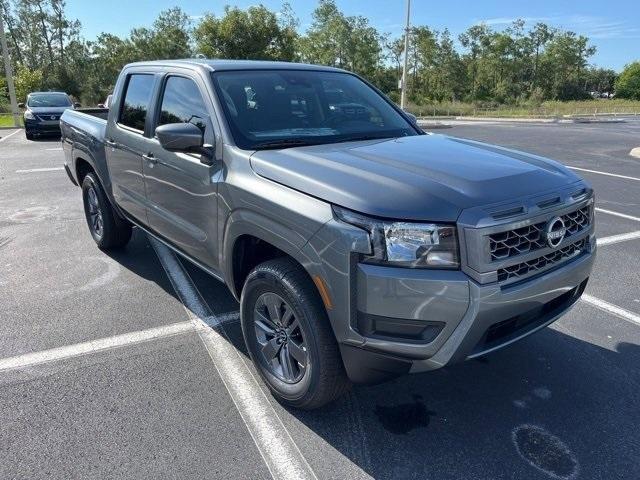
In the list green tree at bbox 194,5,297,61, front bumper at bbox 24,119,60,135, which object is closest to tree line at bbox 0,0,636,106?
green tree at bbox 194,5,297,61

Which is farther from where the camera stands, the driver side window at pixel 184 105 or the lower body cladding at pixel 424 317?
the driver side window at pixel 184 105

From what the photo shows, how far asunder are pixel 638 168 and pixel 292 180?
12.3 meters

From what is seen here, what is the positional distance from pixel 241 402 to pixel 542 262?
184cm

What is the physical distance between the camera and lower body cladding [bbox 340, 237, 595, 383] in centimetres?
223

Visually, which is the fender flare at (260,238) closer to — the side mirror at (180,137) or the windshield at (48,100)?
the side mirror at (180,137)

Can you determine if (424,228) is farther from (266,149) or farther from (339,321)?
(266,149)

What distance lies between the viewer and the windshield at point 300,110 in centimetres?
321

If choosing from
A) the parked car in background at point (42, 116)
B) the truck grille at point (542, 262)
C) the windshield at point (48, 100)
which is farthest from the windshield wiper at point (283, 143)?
the windshield at point (48, 100)

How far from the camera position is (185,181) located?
3.45m

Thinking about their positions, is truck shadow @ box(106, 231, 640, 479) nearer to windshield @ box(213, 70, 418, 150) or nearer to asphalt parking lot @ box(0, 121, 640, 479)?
asphalt parking lot @ box(0, 121, 640, 479)

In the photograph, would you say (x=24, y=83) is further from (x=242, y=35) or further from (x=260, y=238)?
(x=260, y=238)

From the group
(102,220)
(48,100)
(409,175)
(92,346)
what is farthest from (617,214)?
(48,100)

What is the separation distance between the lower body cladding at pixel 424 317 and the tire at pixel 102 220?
144 inches

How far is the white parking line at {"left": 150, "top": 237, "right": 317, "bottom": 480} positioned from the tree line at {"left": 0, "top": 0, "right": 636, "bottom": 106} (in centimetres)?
3143
